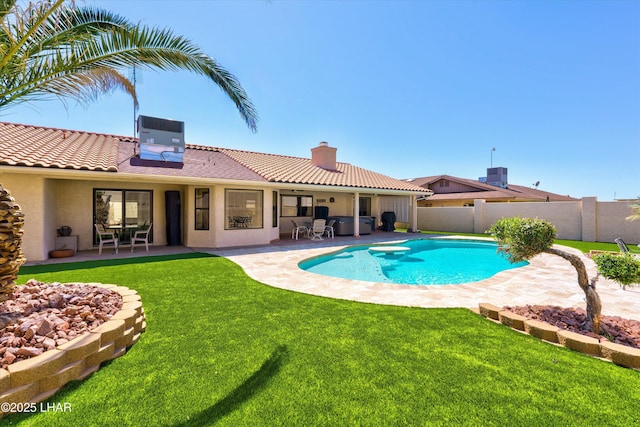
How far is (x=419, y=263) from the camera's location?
11.4 meters

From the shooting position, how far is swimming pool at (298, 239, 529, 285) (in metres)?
8.96

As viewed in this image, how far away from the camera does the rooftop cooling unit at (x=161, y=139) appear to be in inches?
519

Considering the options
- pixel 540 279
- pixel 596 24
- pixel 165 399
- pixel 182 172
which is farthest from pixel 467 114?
pixel 165 399

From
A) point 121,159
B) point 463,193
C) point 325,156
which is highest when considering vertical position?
point 325,156

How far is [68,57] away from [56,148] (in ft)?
31.5

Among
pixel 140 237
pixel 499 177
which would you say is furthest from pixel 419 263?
pixel 499 177

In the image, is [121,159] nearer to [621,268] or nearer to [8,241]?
[8,241]

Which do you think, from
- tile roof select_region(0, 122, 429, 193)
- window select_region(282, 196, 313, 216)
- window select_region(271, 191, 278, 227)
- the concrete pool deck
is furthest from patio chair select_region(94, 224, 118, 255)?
window select_region(282, 196, 313, 216)

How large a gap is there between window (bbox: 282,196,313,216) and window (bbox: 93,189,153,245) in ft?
25.4

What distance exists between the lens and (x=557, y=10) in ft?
34.6

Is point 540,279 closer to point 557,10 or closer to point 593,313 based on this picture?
point 593,313

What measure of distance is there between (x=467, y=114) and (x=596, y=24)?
30.6 feet

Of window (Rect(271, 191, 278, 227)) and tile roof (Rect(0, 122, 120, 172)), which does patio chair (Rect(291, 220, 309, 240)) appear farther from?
tile roof (Rect(0, 122, 120, 172))

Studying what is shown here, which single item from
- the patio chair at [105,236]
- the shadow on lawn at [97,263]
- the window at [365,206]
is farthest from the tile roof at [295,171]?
the patio chair at [105,236]
